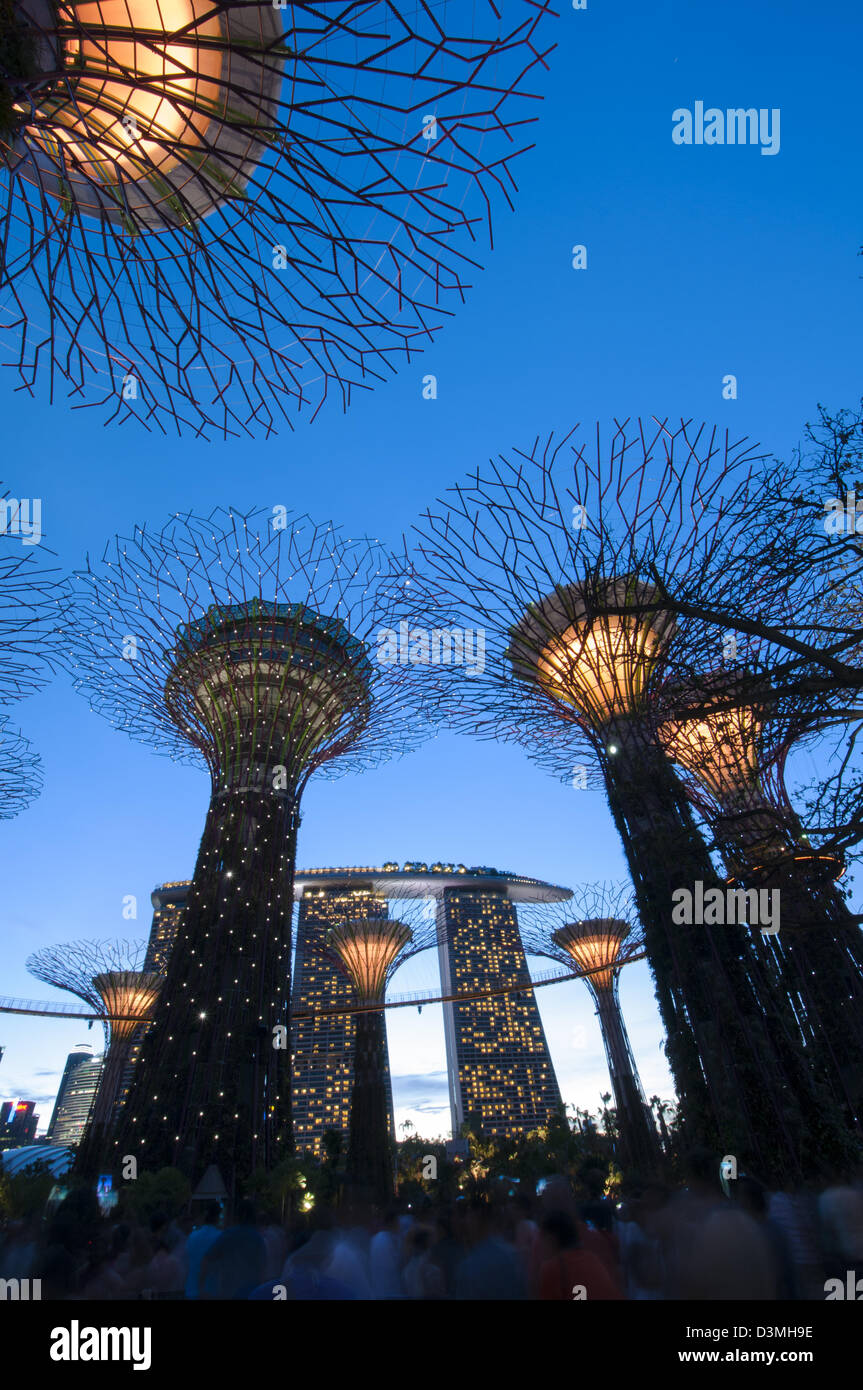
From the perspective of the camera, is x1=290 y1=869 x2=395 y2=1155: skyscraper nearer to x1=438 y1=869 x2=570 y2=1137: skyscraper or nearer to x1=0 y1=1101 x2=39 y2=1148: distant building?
x1=438 y1=869 x2=570 y2=1137: skyscraper

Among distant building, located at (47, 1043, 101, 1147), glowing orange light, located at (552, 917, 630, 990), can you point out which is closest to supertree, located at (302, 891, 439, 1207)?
glowing orange light, located at (552, 917, 630, 990)

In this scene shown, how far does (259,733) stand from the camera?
1501 centimetres

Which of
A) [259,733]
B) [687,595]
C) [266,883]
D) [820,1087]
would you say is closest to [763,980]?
[820,1087]

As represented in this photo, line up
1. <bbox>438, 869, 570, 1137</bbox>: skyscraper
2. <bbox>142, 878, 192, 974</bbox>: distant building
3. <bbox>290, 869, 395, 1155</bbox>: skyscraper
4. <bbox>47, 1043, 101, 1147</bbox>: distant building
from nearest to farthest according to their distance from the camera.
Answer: <bbox>142, 878, 192, 974</bbox>: distant building
<bbox>290, 869, 395, 1155</bbox>: skyscraper
<bbox>438, 869, 570, 1137</bbox>: skyscraper
<bbox>47, 1043, 101, 1147</bbox>: distant building

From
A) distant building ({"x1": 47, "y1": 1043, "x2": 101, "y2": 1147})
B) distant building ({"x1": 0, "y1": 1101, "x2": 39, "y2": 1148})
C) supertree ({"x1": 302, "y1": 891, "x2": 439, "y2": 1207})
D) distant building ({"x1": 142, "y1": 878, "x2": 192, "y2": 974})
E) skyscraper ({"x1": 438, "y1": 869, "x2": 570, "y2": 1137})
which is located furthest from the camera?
distant building ({"x1": 47, "y1": 1043, "x2": 101, "y2": 1147})

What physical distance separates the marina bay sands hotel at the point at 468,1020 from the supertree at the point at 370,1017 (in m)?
64.7

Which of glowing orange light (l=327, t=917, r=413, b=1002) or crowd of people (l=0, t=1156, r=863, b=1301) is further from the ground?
glowing orange light (l=327, t=917, r=413, b=1002)

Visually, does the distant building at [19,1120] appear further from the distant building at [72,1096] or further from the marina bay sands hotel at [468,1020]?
the marina bay sands hotel at [468,1020]

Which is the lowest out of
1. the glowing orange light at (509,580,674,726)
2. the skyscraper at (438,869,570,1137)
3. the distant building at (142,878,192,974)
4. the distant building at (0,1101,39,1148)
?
the distant building at (0,1101,39,1148)

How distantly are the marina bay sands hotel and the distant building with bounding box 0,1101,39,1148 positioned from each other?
93.1 meters

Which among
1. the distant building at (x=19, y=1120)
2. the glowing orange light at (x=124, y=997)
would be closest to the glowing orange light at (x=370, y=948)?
the glowing orange light at (x=124, y=997)

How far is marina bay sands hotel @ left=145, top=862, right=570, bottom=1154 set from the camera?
3578 inches

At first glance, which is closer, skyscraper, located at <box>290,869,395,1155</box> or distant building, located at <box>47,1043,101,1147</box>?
skyscraper, located at <box>290,869,395,1155</box>
